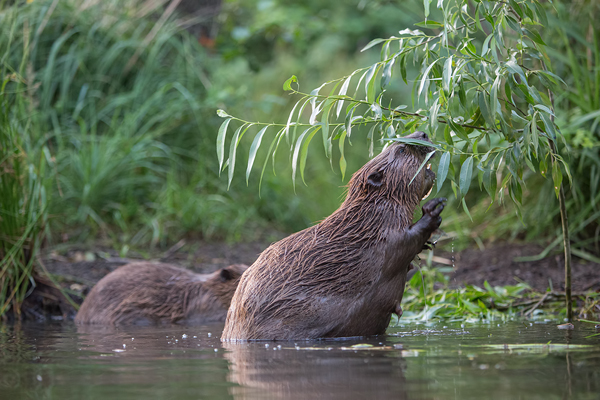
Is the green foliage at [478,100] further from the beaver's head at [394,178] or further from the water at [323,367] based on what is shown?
the water at [323,367]

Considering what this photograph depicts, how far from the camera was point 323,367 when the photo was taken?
223cm

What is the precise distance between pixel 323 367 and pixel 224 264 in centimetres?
397

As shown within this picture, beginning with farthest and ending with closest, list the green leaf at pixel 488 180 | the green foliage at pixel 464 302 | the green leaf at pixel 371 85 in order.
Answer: the green foliage at pixel 464 302
the green leaf at pixel 371 85
the green leaf at pixel 488 180

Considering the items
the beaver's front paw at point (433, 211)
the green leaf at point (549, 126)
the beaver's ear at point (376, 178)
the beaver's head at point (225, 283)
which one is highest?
the green leaf at point (549, 126)

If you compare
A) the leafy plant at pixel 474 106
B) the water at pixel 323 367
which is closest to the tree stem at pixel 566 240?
the leafy plant at pixel 474 106

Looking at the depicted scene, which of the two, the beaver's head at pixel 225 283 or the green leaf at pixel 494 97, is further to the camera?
the beaver's head at pixel 225 283

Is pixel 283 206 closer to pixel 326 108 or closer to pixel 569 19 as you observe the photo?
pixel 569 19

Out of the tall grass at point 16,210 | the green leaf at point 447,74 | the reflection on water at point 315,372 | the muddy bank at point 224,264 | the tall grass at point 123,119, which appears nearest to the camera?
the reflection on water at point 315,372

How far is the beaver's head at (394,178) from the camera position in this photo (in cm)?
333

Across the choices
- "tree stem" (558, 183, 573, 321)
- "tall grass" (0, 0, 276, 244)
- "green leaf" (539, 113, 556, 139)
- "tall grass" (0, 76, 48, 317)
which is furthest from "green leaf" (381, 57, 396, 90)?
"tall grass" (0, 0, 276, 244)

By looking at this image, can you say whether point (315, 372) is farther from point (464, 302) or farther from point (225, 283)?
point (225, 283)

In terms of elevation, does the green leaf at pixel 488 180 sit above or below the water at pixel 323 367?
above

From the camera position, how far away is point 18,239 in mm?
4609

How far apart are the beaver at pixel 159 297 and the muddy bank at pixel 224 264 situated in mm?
393
